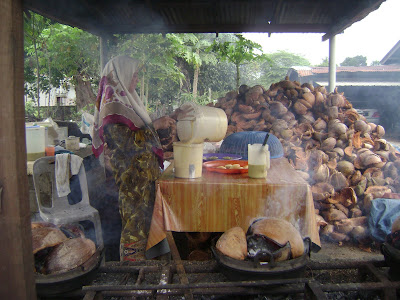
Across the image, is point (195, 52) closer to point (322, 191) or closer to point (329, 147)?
point (329, 147)

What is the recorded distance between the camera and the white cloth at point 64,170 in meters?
3.73

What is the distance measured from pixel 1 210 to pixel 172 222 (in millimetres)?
1359

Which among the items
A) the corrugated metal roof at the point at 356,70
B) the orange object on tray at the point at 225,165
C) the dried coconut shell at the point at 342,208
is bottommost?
the dried coconut shell at the point at 342,208

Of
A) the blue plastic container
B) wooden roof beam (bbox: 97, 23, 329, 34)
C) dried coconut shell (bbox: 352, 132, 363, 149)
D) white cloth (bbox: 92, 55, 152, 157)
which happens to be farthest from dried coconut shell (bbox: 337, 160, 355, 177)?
white cloth (bbox: 92, 55, 152, 157)

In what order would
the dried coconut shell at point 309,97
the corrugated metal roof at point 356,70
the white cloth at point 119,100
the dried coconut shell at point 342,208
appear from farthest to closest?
1. the corrugated metal roof at point 356,70
2. the dried coconut shell at point 309,97
3. the dried coconut shell at point 342,208
4. the white cloth at point 119,100

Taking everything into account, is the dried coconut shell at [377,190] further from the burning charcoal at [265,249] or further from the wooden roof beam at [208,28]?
the burning charcoal at [265,249]

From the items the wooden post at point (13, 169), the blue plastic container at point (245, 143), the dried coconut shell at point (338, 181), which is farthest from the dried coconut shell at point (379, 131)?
the wooden post at point (13, 169)

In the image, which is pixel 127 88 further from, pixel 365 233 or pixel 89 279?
pixel 365 233

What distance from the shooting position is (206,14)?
16.3 ft

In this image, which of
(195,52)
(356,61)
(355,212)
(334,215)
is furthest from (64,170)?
(356,61)

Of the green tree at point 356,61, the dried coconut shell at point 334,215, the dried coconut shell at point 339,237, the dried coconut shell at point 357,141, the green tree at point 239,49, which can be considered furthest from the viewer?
the green tree at point 356,61

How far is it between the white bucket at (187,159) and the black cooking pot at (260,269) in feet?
2.82

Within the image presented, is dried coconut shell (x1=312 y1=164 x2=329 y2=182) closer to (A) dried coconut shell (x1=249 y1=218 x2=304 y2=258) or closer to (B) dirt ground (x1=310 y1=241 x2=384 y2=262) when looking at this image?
(B) dirt ground (x1=310 y1=241 x2=384 y2=262)

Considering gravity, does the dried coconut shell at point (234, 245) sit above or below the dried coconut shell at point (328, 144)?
below
